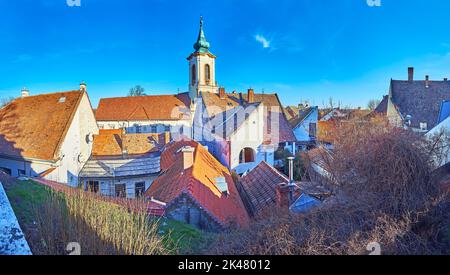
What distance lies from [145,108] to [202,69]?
1096 centimetres

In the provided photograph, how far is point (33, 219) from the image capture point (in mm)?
5199

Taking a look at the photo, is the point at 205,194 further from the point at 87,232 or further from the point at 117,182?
the point at 117,182

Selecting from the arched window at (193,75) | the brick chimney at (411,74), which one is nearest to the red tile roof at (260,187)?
the brick chimney at (411,74)

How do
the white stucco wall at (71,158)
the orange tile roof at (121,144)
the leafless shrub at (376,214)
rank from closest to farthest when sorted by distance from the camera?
the leafless shrub at (376,214)
the white stucco wall at (71,158)
the orange tile roof at (121,144)

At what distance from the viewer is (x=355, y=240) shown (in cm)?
475

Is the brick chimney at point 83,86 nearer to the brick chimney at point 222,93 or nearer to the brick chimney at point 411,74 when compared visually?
the brick chimney at point 222,93

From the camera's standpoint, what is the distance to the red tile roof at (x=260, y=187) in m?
11.7

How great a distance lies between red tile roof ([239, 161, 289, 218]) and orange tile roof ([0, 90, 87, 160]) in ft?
34.0

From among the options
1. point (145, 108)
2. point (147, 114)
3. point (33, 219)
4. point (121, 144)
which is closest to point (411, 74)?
point (121, 144)

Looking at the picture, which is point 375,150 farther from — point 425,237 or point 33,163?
point 33,163

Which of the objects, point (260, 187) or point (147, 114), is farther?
point (147, 114)

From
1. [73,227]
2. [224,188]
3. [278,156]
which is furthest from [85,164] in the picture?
[73,227]

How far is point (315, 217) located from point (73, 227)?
4.44 meters

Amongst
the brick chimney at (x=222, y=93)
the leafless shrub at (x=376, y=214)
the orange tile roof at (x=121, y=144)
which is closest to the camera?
the leafless shrub at (x=376, y=214)
